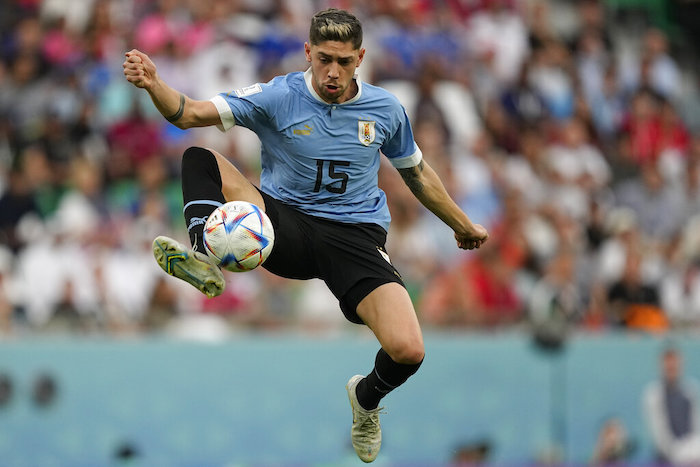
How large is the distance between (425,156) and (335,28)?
6999 millimetres

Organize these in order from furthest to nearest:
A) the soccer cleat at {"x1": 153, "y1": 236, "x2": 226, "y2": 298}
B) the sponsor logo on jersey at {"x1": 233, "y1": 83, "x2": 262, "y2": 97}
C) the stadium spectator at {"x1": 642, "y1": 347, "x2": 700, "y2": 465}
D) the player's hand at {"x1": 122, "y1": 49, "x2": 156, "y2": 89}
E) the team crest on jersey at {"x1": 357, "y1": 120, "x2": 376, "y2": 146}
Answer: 1. the stadium spectator at {"x1": 642, "y1": 347, "x2": 700, "y2": 465}
2. the team crest on jersey at {"x1": 357, "y1": 120, "x2": 376, "y2": 146}
3. the sponsor logo on jersey at {"x1": 233, "y1": 83, "x2": 262, "y2": 97}
4. the soccer cleat at {"x1": 153, "y1": 236, "x2": 226, "y2": 298}
5. the player's hand at {"x1": 122, "y1": 49, "x2": 156, "y2": 89}

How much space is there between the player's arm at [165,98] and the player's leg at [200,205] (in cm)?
33

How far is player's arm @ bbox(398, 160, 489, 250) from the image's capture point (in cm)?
796

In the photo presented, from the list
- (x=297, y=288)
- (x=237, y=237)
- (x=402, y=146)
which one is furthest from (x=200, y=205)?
(x=297, y=288)

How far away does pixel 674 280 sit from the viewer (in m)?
14.2

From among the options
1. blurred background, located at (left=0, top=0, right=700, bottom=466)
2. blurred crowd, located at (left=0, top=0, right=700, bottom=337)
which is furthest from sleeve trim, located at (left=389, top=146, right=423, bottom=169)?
blurred crowd, located at (left=0, top=0, right=700, bottom=337)

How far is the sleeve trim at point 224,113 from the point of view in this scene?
7133mm

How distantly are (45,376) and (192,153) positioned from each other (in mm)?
5305

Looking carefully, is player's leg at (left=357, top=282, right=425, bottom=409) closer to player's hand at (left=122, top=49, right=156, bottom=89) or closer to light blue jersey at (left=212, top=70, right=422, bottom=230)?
light blue jersey at (left=212, top=70, right=422, bottom=230)

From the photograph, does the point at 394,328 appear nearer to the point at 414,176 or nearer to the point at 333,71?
the point at 414,176

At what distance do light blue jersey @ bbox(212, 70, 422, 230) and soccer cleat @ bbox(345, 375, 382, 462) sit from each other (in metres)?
1.27

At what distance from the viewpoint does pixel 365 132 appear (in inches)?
295

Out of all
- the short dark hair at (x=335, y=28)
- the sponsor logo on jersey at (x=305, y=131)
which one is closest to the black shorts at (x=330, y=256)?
the sponsor logo on jersey at (x=305, y=131)

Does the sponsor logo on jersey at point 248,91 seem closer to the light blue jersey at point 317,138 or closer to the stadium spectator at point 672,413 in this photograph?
the light blue jersey at point 317,138
